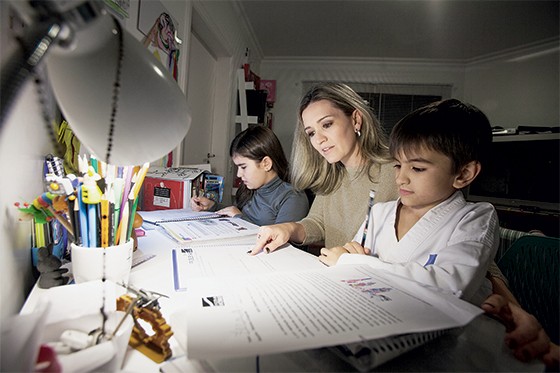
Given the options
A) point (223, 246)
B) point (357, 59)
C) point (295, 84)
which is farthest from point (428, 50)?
point (223, 246)

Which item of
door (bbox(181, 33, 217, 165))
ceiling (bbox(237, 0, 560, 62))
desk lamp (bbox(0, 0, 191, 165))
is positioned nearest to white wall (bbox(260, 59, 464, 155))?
ceiling (bbox(237, 0, 560, 62))

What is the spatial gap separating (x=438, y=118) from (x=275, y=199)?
87 cm

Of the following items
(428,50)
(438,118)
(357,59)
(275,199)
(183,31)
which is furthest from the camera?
(357,59)

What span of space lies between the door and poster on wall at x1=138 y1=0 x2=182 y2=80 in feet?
1.95

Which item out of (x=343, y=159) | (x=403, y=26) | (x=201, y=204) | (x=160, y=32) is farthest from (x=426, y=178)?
(x=403, y=26)

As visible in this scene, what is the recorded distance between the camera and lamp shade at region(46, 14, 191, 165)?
1.02 feet

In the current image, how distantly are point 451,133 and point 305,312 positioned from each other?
570mm

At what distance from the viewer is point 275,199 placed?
4.84ft

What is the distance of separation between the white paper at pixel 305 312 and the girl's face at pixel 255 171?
3.62 ft

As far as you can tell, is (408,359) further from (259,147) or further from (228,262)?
(259,147)

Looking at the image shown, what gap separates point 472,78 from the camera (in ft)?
11.8

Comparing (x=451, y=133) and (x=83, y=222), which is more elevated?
(x=451, y=133)

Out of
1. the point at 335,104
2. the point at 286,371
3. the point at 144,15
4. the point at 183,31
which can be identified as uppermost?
the point at 183,31

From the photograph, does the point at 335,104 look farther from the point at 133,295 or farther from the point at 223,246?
the point at 133,295
